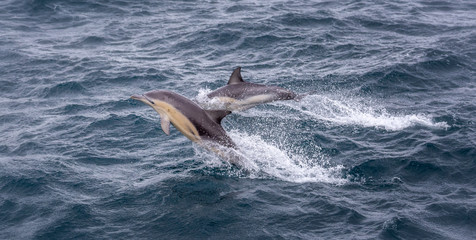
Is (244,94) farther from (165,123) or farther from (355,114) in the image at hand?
(165,123)

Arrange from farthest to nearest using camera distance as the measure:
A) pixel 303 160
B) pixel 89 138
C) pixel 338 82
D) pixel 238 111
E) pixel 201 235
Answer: pixel 338 82, pixel 238 111, pixel 89 138, pixel 303 160, pixel 201 235

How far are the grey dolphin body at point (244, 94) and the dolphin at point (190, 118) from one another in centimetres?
323

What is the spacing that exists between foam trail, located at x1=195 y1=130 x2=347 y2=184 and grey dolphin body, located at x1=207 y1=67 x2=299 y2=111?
179 centimetres

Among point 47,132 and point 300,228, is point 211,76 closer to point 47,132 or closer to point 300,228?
point 47,132

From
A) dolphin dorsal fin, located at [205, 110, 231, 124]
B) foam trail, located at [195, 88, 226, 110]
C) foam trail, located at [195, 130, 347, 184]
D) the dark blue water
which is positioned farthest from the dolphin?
foam trail, located at [195, 88, 226, 110]

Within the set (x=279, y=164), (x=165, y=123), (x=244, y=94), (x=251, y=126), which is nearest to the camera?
(x=165, y=123)

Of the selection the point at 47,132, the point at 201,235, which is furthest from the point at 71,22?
the point at 201,235

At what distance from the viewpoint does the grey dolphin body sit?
637 inches

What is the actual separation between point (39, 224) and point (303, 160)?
6.73m

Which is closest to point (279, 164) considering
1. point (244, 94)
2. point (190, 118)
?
point (190, 118)

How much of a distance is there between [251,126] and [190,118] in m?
4.14

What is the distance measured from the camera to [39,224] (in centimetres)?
1133

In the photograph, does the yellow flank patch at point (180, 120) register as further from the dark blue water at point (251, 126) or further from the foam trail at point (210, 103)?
the foam trail at point (210, 103)

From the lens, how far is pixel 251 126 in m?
16.6
